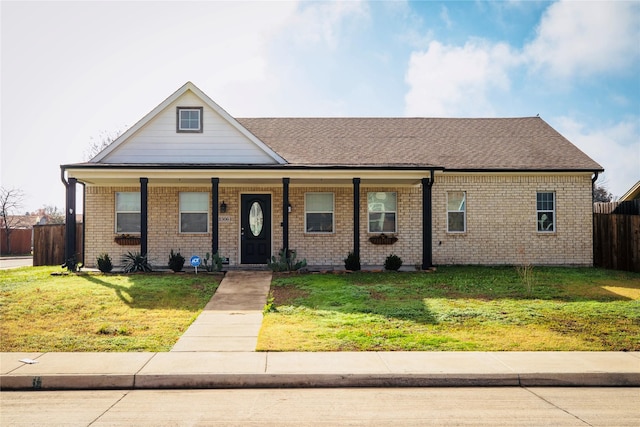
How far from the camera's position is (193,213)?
1642cm

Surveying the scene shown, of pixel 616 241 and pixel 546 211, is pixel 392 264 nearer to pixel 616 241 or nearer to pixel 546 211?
pixel 546 211

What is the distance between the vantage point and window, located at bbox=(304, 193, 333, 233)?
1658cm

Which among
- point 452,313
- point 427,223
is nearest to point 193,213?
point 427,223

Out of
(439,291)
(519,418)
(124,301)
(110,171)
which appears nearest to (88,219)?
(110,171)

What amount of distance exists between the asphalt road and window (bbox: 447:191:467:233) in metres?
10.7

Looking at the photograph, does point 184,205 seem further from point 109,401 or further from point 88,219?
point 109,401

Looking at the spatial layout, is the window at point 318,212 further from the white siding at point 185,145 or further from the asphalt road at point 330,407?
the asphalt road at point 330,407

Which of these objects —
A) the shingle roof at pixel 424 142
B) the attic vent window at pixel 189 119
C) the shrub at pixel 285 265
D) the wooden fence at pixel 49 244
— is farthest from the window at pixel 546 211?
the wooden fence at pixel 49 244

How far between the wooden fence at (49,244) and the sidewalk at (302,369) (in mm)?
12427

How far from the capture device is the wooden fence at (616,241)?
15.3 metres

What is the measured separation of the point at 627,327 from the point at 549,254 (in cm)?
837

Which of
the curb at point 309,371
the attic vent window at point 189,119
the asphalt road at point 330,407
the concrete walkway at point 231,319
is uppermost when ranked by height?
the attic vent window at point 189,119

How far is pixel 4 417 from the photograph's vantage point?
16.3 feet

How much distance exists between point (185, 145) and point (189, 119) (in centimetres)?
90
